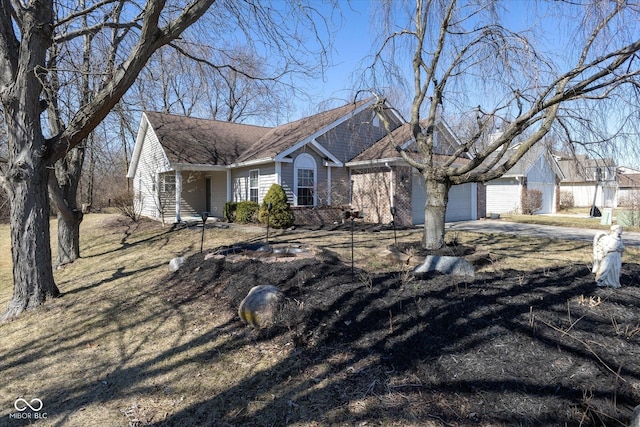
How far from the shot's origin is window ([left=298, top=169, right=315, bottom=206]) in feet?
49.9

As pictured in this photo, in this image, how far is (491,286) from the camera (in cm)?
449

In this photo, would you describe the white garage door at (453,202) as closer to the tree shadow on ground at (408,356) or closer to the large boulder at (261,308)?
the tree shadow on ground at (408,356)

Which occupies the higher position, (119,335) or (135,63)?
(135,63)

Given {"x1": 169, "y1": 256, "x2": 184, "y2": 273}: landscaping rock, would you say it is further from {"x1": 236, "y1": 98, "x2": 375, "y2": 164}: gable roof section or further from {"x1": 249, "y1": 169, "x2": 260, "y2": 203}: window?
{"x1": 249, "y1": 169, "x2": 260, "y2": 203}: window

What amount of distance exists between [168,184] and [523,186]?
20.5m

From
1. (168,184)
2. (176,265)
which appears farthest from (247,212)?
(176,265)

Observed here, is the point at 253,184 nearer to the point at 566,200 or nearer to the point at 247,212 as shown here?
the point at 247,212

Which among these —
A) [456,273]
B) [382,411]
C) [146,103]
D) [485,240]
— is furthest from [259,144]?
[382,411]

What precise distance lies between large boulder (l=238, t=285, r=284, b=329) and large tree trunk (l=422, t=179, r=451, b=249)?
4653mm

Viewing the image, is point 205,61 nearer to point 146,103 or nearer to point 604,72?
point 146,103

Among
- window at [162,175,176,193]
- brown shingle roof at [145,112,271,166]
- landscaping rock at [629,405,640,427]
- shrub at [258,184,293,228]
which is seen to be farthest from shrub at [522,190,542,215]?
landscaping rock at [629,405,640,427]

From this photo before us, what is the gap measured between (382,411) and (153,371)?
→ 7.39ft

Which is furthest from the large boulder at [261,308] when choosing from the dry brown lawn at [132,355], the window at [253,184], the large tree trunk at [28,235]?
the window at [253,184]

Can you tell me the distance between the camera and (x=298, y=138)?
15383 millimetres
